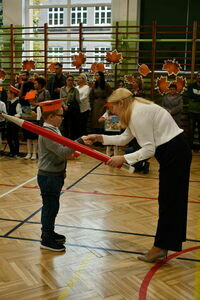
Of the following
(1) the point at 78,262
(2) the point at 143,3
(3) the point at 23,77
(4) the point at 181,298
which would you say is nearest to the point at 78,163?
(3) the point at 23,77

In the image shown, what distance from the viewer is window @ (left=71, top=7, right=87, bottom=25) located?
12227mm

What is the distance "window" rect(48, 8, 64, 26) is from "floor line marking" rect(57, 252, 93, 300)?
10305 millimetres

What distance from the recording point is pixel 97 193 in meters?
5.59

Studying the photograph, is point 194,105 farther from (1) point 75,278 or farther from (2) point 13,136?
(1) point 75,278

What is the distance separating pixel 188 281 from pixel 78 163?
489cm

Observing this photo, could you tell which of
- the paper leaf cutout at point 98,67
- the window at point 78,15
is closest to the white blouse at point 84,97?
the paper leaf cutout at point 98,67

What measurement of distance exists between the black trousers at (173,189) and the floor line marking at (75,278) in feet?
2.15

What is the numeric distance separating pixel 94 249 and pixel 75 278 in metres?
0.59

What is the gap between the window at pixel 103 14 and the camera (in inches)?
467

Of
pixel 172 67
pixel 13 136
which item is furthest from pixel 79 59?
pixel 13 136

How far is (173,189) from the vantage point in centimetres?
319

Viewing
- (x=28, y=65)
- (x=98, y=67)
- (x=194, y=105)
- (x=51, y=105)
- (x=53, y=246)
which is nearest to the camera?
(x=51, y=105)

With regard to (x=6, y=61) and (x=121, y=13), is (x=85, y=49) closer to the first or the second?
(x=121, y=13)

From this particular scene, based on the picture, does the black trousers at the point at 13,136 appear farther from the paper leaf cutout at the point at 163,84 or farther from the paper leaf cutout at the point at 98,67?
the paper leaf cutout at the point at 163,84
